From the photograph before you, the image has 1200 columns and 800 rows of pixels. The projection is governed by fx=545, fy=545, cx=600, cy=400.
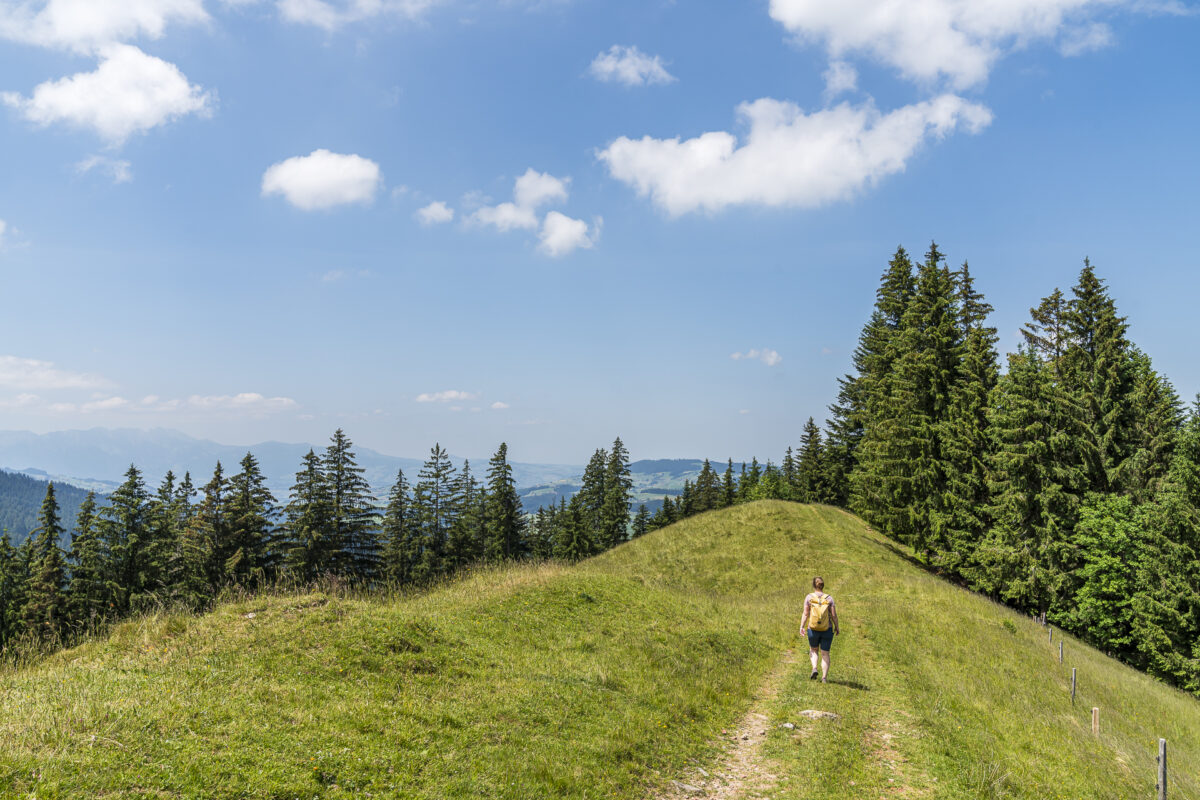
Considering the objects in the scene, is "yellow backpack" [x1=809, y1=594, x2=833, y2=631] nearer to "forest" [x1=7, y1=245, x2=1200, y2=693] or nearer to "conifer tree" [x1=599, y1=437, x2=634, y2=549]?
"forest" [x1=7, y1=245, x2=1200, y2=693]

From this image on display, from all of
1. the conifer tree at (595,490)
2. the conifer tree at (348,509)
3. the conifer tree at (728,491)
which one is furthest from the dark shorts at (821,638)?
the conifer tree at (728,491)

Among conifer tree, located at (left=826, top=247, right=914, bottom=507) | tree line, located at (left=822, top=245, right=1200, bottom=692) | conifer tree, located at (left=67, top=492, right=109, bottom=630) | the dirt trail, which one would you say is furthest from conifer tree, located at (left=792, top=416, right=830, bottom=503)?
conifer tree, located at (left=67, top=492, right=109, bottom=630)

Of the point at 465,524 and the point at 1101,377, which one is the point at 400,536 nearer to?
the point at 465,524

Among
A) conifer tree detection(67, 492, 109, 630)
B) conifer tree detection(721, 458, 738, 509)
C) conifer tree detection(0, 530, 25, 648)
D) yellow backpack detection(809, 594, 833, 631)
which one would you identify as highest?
yellow backpack detection(809, 594, 833, 631)

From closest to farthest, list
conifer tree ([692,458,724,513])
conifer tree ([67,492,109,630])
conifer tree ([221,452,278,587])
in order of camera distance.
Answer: conifer tree ([221,452,278,587])
conifer tree ([67,492,109,630])
conifer tree ([692,458,724,513])

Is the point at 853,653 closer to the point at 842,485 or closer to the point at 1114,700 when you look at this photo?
the point at 1114,700

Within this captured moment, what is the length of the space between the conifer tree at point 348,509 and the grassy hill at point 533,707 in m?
32.6

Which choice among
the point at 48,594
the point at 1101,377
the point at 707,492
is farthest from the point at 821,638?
the point at 707,492

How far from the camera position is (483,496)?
70.0 m

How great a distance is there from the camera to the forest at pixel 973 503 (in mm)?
28750

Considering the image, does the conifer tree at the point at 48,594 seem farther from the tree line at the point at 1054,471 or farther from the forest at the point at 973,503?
the tree line at the point at 1054,471

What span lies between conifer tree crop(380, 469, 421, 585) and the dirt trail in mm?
52073

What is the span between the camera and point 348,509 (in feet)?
152

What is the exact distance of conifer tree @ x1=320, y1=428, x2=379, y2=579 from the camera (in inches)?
1789
